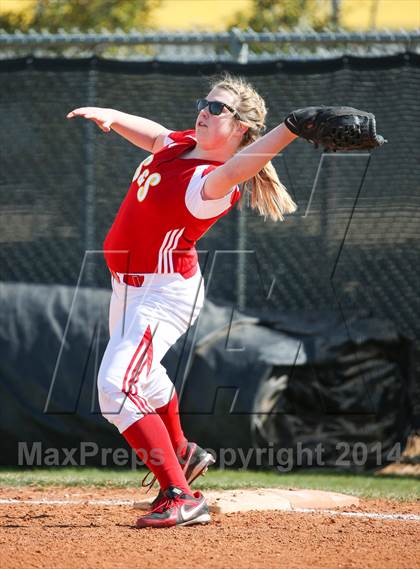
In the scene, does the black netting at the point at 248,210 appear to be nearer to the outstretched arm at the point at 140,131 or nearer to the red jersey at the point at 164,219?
the outstretched arm at the point at 140,131

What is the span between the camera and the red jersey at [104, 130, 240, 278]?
441cm

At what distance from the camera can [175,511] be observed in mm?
4305

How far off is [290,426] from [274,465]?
11.4 inches

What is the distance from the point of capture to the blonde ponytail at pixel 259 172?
15.0ft

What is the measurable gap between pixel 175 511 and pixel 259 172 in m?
1.58

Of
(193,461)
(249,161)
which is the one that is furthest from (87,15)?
(249,161)

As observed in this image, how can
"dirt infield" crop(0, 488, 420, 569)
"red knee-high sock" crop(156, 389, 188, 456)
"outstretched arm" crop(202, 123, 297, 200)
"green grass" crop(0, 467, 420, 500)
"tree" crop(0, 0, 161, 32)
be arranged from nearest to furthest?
"dirt infield" crop(0, 488, 420, 569)
"outstretched arm" crop(202, 123, 297, 200)
"red knee-high sock" crop(156, 389, 188, 456)
"green grass" crop(0, 467, 420, 500)
"tree" crop(0, 0, 161, 32)

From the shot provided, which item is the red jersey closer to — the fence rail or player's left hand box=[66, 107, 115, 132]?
player's left hand box=[66, 107, 115, 132]

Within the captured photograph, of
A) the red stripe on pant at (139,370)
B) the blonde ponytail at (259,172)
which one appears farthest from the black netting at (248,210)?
the red stripe on pant at (139,370)

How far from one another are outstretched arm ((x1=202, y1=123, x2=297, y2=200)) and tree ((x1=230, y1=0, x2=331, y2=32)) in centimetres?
1186

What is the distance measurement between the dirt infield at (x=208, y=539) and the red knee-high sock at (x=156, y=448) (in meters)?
0.24

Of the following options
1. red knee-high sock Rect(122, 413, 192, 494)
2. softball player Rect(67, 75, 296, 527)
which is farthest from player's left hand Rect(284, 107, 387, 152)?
red knee-high sock Rect(122, 413, 192, 494)

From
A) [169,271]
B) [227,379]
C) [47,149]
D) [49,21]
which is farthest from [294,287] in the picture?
[49,21]

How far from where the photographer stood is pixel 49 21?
1567 cm
